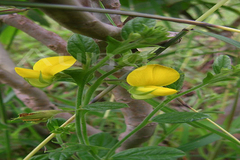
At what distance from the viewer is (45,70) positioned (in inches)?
11.1

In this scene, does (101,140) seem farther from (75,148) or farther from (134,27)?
(134,27)

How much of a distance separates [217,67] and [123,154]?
7.3 inches

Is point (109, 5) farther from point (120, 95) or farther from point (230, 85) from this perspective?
point (230, 85)

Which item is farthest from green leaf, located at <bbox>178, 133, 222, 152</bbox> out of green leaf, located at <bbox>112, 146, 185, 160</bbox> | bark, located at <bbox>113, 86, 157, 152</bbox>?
green leaf, located at <bbox>112, 146, 185, 160</bbox>

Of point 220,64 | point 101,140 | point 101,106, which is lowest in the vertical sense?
point 101,140

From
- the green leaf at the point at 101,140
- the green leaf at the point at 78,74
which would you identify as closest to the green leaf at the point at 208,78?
the green leaf at the point at 78,74

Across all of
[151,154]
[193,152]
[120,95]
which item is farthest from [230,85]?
[151,154]

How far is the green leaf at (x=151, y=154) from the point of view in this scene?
1.17 feet

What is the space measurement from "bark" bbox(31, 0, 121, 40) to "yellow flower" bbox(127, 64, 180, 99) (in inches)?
2.8

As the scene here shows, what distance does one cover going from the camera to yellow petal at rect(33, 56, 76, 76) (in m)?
0.27

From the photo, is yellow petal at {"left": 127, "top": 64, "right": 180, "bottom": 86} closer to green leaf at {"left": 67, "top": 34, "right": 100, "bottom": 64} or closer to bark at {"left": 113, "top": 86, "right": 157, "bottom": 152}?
green leaf at {"left": 67, "top": 34, "right": 100, "bottom": 64}

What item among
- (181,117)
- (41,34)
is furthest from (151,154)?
(41,34)

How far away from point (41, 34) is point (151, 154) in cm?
40

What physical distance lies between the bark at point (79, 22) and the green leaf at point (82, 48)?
1cm
